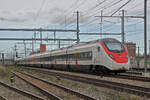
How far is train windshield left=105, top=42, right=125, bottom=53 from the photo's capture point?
62.2 ft

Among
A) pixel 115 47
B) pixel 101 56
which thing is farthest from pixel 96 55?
pixel 115 47

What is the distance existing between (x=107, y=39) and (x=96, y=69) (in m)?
2.73

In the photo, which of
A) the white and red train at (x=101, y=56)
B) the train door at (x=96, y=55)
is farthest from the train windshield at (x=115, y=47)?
the train door at (x=96, y=55)

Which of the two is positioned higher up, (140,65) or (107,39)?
(107,39)

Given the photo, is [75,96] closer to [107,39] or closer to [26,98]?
[26,98]

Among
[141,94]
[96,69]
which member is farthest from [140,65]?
[141,94]

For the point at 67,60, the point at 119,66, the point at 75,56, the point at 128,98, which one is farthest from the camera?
the point at 67,60

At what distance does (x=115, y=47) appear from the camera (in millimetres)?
19219

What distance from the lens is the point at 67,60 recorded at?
27656 mm

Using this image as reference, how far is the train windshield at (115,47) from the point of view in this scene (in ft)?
62.2

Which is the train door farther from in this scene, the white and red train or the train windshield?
the train windshield

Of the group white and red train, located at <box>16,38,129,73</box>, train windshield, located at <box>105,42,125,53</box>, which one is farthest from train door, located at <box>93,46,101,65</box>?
train windshield, located at <box>105,42,125,53</box>

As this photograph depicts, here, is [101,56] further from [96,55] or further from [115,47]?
[115,47]

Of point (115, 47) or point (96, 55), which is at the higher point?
point (115, 47)
